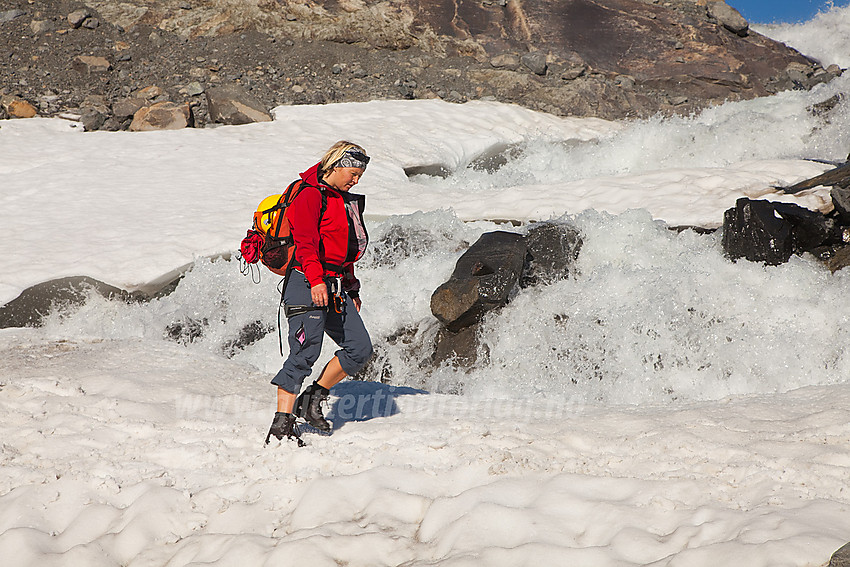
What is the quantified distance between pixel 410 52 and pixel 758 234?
39.4ft

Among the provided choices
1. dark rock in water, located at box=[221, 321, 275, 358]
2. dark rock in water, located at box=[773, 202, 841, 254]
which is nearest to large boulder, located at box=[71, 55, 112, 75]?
dark rock in water, located at box=[221, 321, 275, 358]

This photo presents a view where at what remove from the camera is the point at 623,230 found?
326 inches

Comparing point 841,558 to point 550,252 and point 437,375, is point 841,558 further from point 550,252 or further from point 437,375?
point 550,252

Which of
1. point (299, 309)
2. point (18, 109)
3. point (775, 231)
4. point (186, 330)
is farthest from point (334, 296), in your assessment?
point (18, 109)

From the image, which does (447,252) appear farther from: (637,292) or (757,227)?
(757,227)

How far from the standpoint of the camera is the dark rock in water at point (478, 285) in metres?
7.34

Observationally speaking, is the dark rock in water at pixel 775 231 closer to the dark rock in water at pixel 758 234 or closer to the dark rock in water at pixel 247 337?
the dark rock in water at pixel 758 234

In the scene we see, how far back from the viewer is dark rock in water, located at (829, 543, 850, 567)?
7.76 ft

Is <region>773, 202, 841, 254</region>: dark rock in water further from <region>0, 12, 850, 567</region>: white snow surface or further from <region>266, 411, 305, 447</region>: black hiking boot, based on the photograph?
<region>266, 411, 305, 447</region>: black hiking boot

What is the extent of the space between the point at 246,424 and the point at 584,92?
13859 millimetres

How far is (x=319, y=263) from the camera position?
401 cm

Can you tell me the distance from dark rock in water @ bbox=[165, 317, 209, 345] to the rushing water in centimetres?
2

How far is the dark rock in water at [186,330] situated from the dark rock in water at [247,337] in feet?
1.25

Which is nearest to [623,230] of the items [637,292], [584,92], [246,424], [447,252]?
[637,292]
